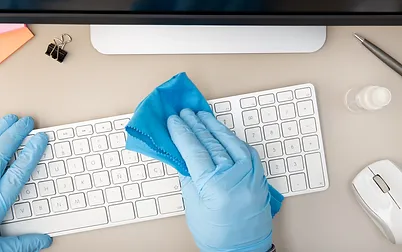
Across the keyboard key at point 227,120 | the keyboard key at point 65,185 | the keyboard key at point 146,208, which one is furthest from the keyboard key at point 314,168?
the keyboard key at point 65,185

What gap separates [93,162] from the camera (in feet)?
2.08

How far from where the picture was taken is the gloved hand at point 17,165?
62cm

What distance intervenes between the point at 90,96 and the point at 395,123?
1.36 ft

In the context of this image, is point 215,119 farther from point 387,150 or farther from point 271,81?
point 387,150

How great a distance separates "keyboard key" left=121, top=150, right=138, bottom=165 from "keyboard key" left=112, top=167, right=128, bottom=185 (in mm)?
11

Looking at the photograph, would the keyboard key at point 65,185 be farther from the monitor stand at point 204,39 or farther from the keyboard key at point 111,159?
the monitor stand at point 204,39

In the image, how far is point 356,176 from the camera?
25.8 inches

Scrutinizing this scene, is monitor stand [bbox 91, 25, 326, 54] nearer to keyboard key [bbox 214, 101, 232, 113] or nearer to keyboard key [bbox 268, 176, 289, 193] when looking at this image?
keyboard key [bbox 214, 101, 232, 113]

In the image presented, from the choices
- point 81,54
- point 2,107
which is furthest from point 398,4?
point 2,107

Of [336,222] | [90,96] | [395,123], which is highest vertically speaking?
[90,96]

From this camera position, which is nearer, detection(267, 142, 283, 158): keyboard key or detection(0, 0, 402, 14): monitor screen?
detection(0, 0, 402, 14): monitor screen

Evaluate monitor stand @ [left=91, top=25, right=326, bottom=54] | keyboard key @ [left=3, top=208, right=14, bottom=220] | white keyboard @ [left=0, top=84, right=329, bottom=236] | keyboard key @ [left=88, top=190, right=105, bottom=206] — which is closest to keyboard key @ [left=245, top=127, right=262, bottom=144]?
white keyboard @ [left=0, top=84, right=329, bottom=236]

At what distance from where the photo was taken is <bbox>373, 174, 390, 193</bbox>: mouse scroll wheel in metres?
0.63

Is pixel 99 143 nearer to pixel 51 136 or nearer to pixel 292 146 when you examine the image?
pixel 51 136
